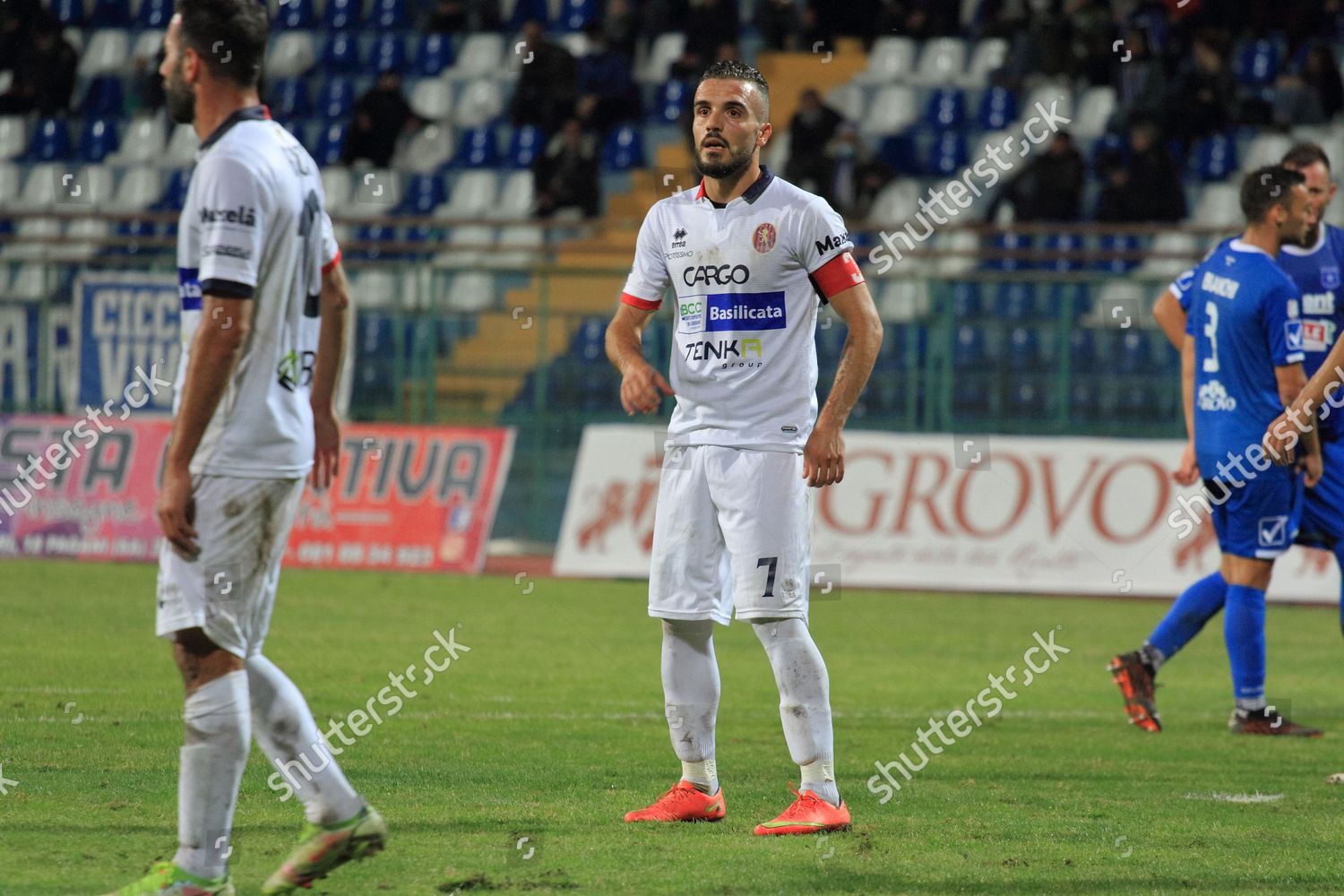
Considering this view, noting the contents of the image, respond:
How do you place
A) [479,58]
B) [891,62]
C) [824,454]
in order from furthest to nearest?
1. [479,58]
2. [891,62]
3. [824,454]

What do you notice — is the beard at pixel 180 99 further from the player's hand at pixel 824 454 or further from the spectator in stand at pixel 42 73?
the spectator in stand at pixel 42 73

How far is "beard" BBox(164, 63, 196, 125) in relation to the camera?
4.36 meters

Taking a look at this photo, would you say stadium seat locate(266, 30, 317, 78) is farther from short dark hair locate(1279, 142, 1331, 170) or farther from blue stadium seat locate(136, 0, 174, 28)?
short dark hair locate(1279, 142, 1331, 170)

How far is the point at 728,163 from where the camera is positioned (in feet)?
18.6

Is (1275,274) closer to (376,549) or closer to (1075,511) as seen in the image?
(1075,511)

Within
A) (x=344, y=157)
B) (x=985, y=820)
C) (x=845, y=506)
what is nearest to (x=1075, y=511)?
(x=845, y=506)

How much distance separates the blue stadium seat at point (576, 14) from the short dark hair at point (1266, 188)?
15.6 m

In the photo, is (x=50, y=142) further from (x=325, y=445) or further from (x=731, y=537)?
(x=325, y=445)

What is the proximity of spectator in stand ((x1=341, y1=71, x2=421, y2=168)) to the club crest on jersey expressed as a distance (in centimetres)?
1570

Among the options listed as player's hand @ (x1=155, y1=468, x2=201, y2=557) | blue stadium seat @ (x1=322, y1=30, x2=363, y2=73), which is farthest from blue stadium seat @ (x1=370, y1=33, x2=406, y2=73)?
player's hand @ (x1=155, y1=468, x2=201, y2=557)

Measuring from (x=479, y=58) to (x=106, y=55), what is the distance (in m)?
5.03

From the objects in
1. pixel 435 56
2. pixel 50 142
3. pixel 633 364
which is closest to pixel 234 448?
pixel 633 364

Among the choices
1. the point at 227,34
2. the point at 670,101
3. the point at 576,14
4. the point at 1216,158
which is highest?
the point at 576,14

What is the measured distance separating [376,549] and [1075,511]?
5.85 m
